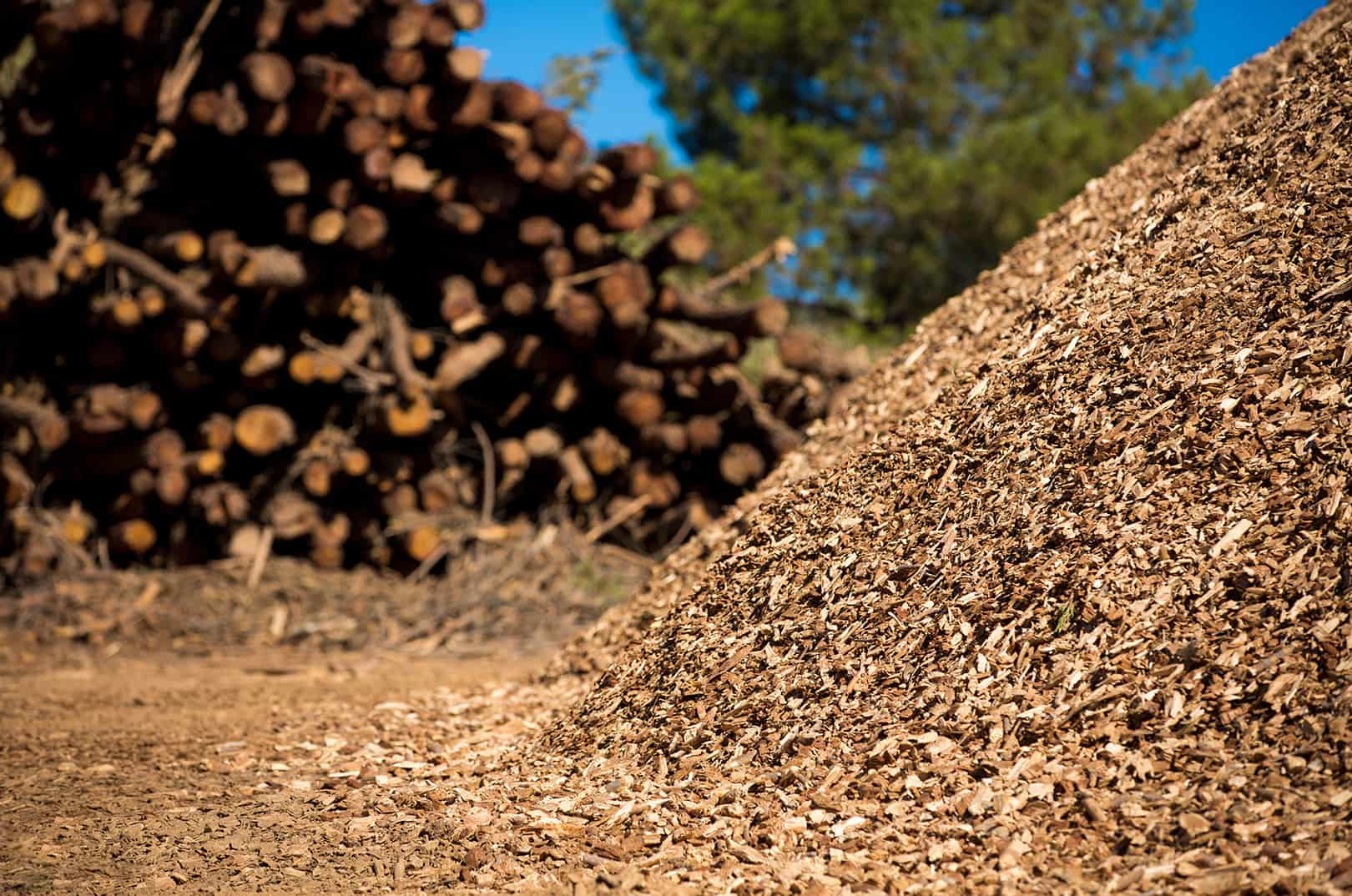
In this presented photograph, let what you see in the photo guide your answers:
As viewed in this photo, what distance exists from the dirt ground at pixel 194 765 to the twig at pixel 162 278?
1385 millimetres

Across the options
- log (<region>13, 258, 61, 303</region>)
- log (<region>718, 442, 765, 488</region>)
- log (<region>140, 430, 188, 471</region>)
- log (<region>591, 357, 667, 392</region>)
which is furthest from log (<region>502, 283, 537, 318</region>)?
log (<region>13, 258, 61, 303</region>)

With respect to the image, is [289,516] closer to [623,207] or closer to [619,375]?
[619,375]

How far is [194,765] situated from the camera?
2.87m

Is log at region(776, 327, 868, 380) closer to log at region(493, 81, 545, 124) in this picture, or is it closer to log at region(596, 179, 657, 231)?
log at region(596, 179, 657, 231)

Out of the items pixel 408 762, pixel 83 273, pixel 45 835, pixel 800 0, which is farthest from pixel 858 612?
pixel 800 0

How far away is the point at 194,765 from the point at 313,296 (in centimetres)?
266

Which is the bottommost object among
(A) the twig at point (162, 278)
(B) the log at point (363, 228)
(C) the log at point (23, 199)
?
(A) the twig at point (162, 278)

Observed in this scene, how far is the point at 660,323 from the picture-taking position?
5.79 m

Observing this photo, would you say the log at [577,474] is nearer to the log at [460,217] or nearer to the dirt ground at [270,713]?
the dirt ground at [270,713]

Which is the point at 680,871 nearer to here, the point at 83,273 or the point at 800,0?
the point at 83,273

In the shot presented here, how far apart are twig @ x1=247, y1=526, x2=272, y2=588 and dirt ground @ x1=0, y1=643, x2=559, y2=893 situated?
62 cm

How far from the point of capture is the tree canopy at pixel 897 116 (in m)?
10.8

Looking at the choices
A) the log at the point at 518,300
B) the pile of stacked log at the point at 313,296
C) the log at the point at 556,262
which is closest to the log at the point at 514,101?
the pile of stacked log at the point at 313,296

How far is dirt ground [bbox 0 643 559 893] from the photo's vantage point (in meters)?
2.15
